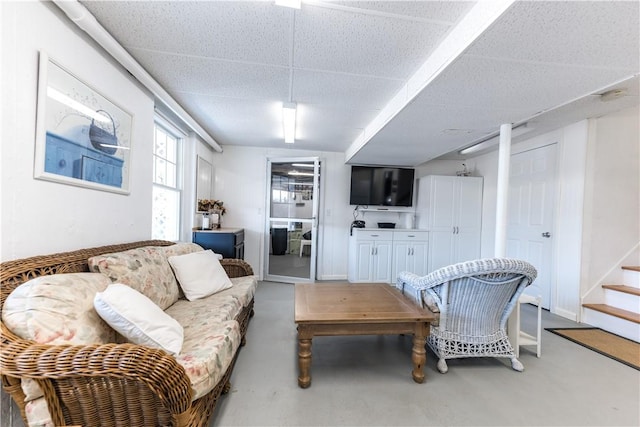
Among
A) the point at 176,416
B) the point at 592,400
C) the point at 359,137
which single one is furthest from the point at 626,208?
the point at 176,416

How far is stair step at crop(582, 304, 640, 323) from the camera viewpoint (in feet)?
8.62

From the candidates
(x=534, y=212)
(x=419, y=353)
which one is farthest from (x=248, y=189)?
(x=534, y=212)

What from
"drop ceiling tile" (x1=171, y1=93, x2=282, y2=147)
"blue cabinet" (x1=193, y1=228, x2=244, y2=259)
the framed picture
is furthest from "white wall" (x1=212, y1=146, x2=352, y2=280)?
the framed picture

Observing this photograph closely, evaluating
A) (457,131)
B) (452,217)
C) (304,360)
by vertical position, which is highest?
(457,131)

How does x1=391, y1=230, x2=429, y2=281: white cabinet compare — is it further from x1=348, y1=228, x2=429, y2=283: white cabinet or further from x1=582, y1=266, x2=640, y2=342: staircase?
x1=582, y1=266, x2=640, y2=342: staircase

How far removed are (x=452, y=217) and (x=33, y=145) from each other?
497 cm

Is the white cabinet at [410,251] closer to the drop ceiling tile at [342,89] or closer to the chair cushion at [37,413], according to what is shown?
the drop ceiling tile at [342,89]

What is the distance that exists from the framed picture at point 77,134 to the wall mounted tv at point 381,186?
3.40 m

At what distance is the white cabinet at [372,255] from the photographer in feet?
14.4

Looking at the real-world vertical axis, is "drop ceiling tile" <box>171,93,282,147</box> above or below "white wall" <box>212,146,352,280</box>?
above

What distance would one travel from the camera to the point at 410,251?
14.7 feet

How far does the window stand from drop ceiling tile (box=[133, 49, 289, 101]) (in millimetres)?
916

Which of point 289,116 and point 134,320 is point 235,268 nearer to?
point 134,320

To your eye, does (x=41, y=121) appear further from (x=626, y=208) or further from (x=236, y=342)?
(x=626, y=208)
